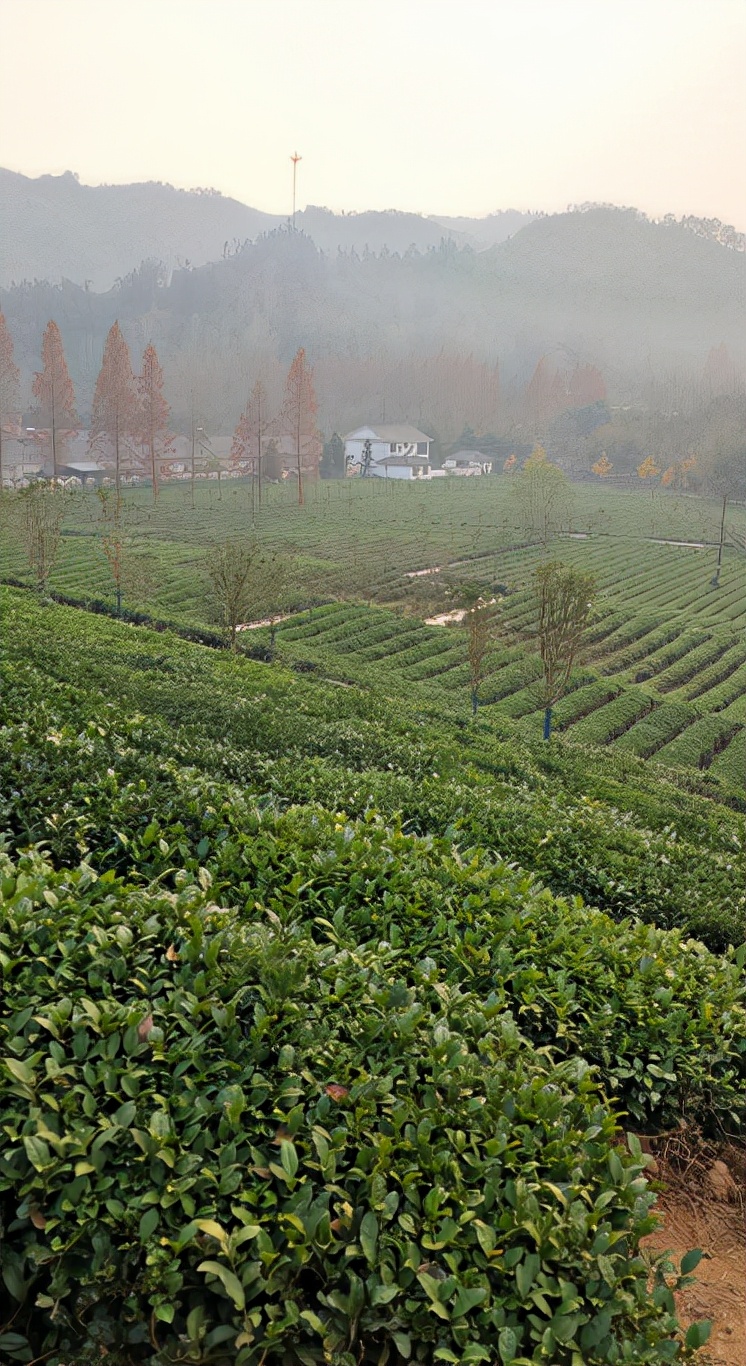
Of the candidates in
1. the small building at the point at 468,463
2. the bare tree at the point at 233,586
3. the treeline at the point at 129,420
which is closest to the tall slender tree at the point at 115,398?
the treeline at the point at 129,420

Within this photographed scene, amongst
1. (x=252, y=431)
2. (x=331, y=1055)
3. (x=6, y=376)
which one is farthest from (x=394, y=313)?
(x=331, y=1055)

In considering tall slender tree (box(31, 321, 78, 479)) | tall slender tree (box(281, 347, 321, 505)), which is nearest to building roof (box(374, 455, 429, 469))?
tall slender tree (box(281, 347, 321, 505))

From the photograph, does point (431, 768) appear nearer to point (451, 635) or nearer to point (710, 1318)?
point (710, 1318)

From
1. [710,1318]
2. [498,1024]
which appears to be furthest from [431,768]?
[710,1318]

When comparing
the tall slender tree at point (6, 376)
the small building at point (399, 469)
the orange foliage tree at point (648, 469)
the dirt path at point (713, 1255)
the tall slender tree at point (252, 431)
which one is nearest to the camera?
the dirt path at point (713, 1255)

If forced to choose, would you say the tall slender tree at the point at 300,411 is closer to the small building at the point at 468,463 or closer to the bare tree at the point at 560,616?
the small building at the point at 468,463

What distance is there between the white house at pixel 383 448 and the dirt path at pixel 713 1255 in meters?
92.2

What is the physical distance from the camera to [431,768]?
8961 millimetres

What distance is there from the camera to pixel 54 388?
214 feet

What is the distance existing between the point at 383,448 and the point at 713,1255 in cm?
10000

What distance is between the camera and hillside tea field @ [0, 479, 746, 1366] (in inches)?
106

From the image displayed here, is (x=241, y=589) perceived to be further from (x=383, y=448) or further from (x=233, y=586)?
(x=383, y=448)

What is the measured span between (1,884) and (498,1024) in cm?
228

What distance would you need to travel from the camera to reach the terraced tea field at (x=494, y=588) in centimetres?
2709
